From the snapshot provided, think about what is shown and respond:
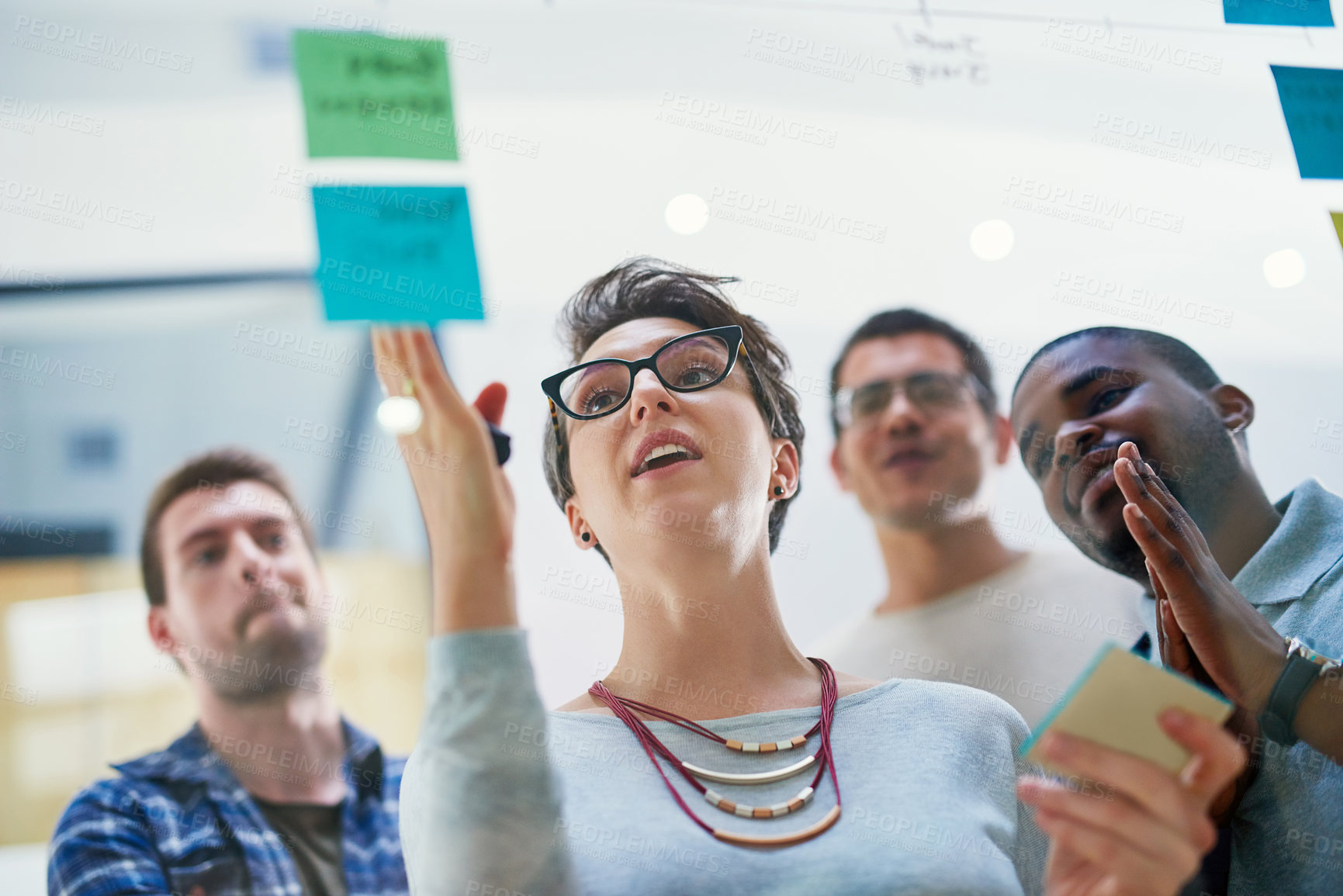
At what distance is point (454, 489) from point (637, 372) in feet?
0.95

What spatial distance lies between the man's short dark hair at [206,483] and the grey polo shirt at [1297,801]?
131 centimetres

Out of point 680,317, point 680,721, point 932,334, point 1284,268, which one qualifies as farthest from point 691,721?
point 1284,268

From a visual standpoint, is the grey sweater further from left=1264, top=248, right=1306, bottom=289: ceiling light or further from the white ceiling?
left=1264, top=248, right=1306, bottom=289: ceiling light

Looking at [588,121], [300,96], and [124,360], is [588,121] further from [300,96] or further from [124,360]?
[124,360]

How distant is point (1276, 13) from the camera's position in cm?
163

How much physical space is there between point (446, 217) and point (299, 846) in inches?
33.4

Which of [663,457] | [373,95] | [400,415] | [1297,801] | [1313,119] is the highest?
[373,95]

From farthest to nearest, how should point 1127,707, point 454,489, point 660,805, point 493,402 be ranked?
point 493,402, point 454,489, point 660,805, point 1127,707

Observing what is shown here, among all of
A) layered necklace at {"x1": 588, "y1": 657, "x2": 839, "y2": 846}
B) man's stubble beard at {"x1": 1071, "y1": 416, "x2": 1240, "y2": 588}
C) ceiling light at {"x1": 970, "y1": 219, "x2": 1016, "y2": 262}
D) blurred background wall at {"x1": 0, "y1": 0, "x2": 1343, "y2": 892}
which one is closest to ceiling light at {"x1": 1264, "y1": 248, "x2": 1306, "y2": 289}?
blurred background wall at {"x1": 0, "y1": 0, "x2": 1343, "y2": 892}

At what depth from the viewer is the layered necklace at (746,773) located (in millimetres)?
1080

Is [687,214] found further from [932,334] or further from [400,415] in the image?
[400,415]

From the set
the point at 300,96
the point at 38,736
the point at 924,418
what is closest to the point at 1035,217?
the point at 924,418

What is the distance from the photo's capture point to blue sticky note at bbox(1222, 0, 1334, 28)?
1.62m

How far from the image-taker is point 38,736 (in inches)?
47.3
